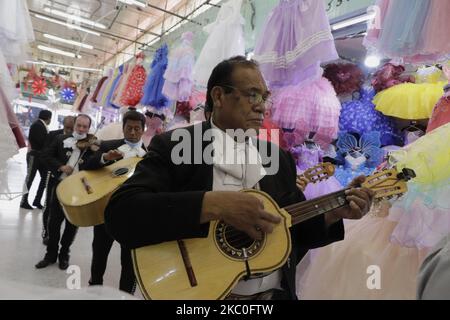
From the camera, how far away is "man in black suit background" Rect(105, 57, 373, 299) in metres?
1.27

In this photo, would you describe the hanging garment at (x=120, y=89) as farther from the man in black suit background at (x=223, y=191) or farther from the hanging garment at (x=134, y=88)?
Result: the man in black suit background at (x=223, y=191)

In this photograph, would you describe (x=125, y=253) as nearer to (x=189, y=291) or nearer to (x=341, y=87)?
(x=189, y=291)

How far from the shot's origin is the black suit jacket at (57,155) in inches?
162

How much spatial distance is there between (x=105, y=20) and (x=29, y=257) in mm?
9332

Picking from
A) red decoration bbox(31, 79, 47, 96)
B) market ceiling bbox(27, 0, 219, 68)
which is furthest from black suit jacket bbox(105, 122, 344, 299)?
red decoration bbox(31, 79, 47, 96)

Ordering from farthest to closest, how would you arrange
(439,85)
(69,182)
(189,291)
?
(69,182), (439,85), (189,291)

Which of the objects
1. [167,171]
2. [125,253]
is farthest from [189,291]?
[125,253]

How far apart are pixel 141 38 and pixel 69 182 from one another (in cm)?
1079

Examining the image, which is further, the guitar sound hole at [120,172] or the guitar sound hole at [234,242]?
the guitar sound hole at [120,172]

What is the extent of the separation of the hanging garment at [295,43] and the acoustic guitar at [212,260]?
Result: 1.64 metres

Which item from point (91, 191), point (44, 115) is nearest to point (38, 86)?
point (44, 115)

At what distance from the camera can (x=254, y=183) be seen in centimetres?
151

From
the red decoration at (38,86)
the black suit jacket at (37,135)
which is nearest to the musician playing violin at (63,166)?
the black suit jacket at (37,135)
